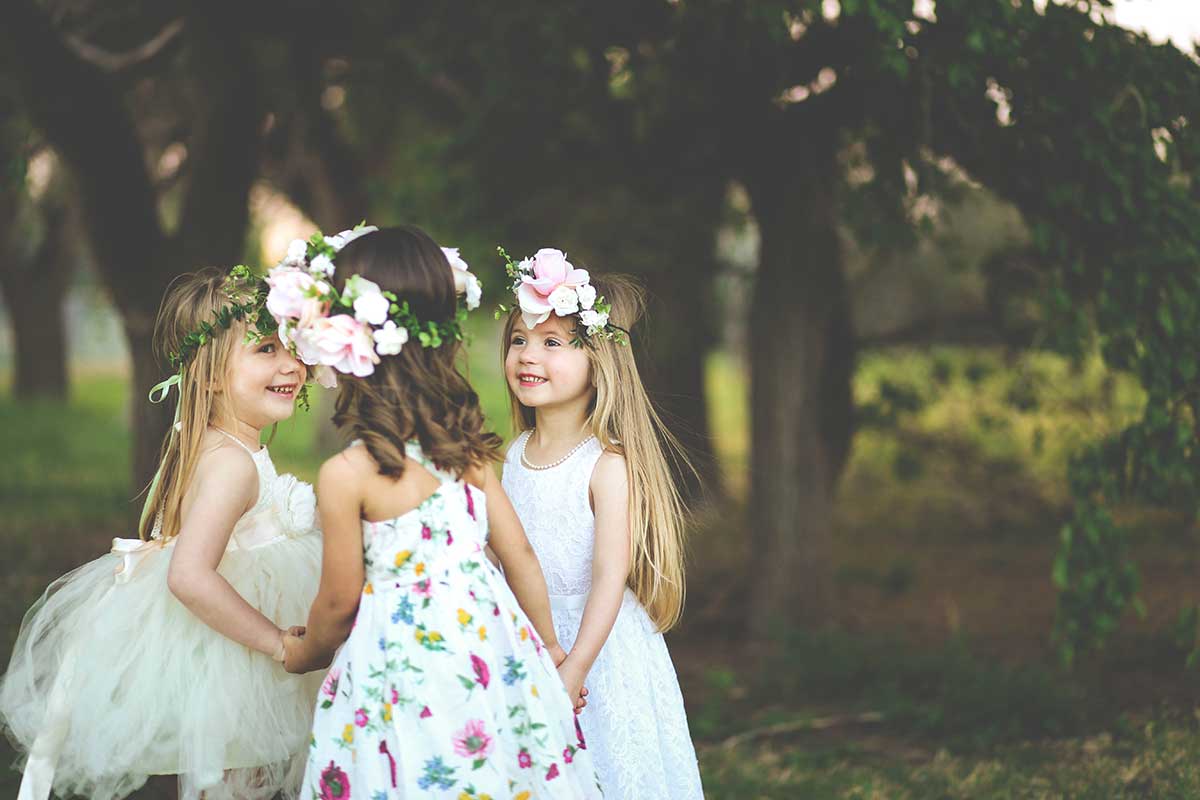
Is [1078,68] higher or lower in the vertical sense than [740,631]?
higher

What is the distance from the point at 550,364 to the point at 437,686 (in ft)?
3.00

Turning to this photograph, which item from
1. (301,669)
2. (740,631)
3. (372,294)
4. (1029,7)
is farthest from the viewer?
(740,631)

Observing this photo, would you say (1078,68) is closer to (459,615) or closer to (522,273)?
(522,273)

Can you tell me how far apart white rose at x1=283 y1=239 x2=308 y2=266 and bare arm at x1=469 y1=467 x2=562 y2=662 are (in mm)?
613

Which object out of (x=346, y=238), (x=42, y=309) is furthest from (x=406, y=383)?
(x=42, y=309)

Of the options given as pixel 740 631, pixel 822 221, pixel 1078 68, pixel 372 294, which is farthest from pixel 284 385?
pixel 740 631

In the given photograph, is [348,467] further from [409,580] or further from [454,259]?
[454,259]

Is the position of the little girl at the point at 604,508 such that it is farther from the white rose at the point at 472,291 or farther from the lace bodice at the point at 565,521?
the white rose at the point at 472,291

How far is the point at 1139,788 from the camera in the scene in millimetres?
3674

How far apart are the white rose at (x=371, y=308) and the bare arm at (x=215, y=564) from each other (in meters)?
0.63

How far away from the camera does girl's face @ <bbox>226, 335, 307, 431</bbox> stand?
279cm

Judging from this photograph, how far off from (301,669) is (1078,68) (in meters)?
3.28

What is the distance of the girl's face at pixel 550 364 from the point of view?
2.92 meters

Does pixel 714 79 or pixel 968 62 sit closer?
pixel 968 62
